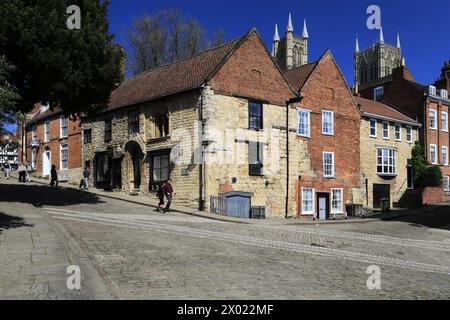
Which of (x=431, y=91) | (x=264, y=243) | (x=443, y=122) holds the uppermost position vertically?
(x=431, y=91)

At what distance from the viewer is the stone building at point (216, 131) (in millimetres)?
25547

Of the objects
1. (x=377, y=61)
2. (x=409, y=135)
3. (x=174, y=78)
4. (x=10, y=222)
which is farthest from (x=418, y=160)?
(x=377, y=61)

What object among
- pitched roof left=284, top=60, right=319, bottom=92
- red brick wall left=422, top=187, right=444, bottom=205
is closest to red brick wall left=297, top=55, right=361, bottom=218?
pitched roof left=284, top=60, right=319, bottom=92

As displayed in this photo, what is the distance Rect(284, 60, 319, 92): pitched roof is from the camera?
31141 millimetres

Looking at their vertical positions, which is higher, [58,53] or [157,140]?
[58,53]

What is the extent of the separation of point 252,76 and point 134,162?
9.29 metres

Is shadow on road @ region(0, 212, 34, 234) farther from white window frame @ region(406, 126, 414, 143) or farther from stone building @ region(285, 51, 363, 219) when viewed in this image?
white window frame @ region(406, 126, 414, 143)

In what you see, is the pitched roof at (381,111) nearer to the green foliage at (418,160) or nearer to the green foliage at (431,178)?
the green foliage at (418,160)

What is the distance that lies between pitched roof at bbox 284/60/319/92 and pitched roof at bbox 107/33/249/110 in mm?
5706

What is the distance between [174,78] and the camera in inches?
1135

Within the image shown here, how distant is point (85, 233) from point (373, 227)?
589 inches

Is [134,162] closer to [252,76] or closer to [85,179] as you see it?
[85,179]
